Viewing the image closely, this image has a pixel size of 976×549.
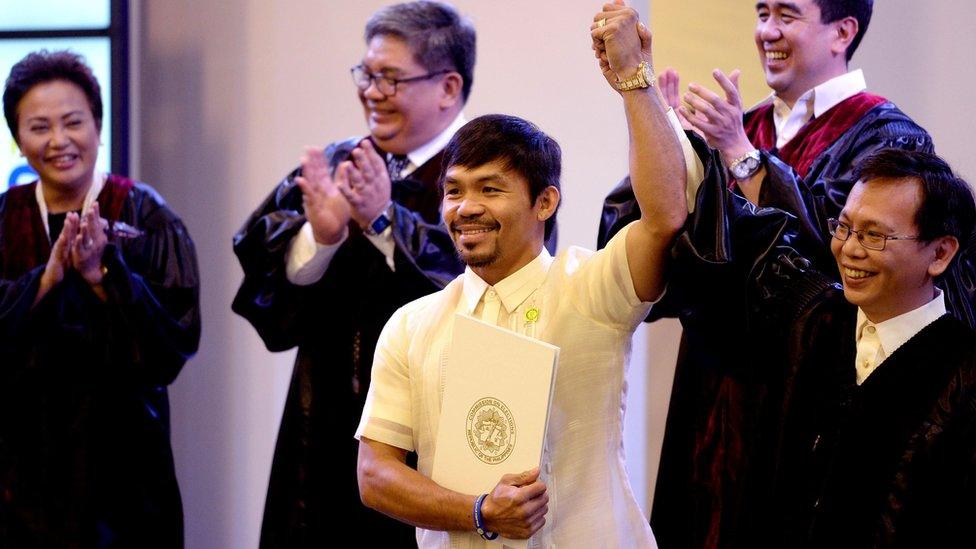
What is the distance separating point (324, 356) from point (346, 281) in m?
0.21

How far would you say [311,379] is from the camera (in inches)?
144

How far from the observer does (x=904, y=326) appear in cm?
236

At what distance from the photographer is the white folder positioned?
2236 mm

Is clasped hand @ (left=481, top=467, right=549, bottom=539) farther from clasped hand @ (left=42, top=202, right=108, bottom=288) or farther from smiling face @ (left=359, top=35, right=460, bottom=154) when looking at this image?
clasped hand @ (left=42, top=202, right=108, bottom=288)

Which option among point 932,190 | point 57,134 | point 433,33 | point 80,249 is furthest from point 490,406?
point 57,134

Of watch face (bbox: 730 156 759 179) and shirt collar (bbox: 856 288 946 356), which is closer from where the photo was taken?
shirt collar (bbox: 856 288 946 356)

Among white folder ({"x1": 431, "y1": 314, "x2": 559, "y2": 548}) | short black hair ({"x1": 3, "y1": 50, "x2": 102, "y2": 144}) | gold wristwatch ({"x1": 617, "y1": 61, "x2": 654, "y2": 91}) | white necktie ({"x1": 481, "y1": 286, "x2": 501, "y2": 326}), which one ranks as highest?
short black hair ({"x1": 3, "y1": 50, "x2": 102, "y2": 144})

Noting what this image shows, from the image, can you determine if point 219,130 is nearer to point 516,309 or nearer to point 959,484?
point 516,309

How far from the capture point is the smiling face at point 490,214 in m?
2.42

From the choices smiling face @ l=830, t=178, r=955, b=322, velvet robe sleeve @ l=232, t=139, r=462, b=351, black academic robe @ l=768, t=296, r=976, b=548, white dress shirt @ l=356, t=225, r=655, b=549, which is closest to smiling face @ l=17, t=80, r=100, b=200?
velvet robe sleeve @ l=232, t=139, r=462, b=351

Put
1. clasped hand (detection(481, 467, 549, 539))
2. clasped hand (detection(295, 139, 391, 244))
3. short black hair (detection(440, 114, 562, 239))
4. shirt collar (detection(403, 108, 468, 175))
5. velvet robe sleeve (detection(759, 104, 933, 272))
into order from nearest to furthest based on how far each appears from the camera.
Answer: clasped hand (detection(481, 467, 549, 539))
short black hair (detection(440, 114, 562, 239))
velvet robe sleeve (detection(759, 104, 933, 272))
clasped hand (detection(295, 139, 391, 244))
shirt collar (detection(403, 108, 468, 175))

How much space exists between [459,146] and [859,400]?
0.83 metres

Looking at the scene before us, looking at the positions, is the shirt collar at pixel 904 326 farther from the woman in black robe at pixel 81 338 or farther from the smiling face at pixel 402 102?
the woman in black robe at pixel 81 338

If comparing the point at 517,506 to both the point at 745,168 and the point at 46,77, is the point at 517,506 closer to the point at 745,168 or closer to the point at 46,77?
the point at 745,168
